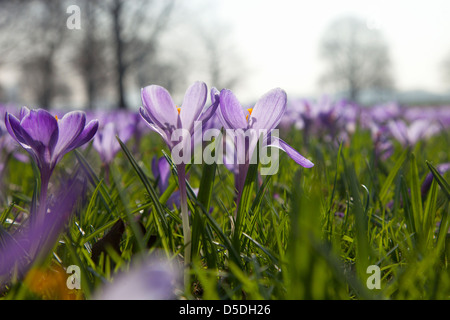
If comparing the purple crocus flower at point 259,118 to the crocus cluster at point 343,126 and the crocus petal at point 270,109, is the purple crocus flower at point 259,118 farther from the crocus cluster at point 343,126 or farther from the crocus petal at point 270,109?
the crocus cluster at point 343,126

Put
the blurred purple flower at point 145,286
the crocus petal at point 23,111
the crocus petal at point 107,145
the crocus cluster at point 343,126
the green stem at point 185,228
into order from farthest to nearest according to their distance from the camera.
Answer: the crocus cluster at point 343,126 < the crocus petal at point 107,145 < the crocus petal at point 23,111 < the green stem at point 185,228 < the blurred purple flower at point 145,286

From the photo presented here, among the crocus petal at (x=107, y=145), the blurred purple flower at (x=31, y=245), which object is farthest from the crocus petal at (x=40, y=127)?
the crocus petal at (x=107, y=145)

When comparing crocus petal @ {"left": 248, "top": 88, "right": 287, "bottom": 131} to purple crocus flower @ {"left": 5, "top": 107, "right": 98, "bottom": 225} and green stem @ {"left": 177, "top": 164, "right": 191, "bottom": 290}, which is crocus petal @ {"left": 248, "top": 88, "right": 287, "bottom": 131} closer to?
green stem @ {"left": 177, "top": 164, "right": 191, "bottom": 290}

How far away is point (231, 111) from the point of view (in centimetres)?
81

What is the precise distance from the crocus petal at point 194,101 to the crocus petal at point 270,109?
13 centimetres

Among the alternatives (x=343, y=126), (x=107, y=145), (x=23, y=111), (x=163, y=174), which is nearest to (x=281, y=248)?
(x=163, y=174)

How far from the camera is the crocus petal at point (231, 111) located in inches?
31.1

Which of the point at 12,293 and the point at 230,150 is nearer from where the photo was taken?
the point at 12,293

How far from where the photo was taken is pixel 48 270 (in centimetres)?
79

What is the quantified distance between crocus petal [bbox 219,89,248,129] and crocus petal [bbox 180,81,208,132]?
40 millimetres
